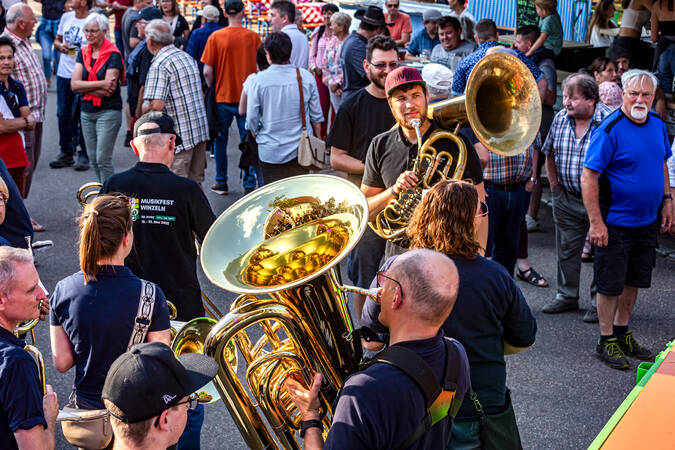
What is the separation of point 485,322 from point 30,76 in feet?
17.9

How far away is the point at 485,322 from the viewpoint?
280 centimetres

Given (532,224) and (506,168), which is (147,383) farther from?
(532,224)

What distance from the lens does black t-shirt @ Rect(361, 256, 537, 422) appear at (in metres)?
2.78

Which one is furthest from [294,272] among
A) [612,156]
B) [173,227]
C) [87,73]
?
[87,73]

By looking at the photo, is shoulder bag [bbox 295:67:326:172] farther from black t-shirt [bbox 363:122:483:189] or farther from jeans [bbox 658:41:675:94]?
jeans [bbox 658:41:675:94]

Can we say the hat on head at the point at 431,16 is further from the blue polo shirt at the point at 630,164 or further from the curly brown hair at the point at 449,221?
the curly brown hair at the point at 449,221

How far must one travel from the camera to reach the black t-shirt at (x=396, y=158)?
3879 mm

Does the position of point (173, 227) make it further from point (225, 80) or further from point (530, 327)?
point (225, 80)

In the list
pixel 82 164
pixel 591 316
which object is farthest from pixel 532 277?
pixel 82 164

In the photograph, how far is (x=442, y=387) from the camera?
2.26 m

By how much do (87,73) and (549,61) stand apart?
4.88 meters

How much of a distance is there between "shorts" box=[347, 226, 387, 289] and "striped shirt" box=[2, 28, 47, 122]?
3653 mm

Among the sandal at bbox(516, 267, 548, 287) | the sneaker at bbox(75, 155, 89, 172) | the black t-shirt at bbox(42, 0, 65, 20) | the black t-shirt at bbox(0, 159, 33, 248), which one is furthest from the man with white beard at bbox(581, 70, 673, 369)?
the black t-shirt at bbox(42, 0, 65, 20)

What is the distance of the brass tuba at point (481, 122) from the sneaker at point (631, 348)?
1.76 m
